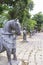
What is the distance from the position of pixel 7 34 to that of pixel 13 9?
1040 cm

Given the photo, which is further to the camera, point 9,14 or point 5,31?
point 9,14

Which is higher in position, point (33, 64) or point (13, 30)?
point (13, 30)

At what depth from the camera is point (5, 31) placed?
18.2ft

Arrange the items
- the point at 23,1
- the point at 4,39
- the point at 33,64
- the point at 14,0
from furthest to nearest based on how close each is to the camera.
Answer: the point at 23,1 → the point at 14,0 → the point at 33,64 → the point at 4,39

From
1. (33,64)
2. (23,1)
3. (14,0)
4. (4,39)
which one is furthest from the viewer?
(23,1)

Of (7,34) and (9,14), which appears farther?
(9,14)

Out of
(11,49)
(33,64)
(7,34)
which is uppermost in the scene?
(7,34)

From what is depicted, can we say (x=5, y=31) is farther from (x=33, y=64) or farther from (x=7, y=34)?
(x=33, y=64)

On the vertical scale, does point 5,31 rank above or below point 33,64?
above

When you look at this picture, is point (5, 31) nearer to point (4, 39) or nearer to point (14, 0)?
point (4, 39)

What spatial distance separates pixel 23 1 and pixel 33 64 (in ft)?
35.7

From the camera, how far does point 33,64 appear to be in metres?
6.54

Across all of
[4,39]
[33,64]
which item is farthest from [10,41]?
[33,64]

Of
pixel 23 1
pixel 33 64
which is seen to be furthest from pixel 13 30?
pixel 23 1
